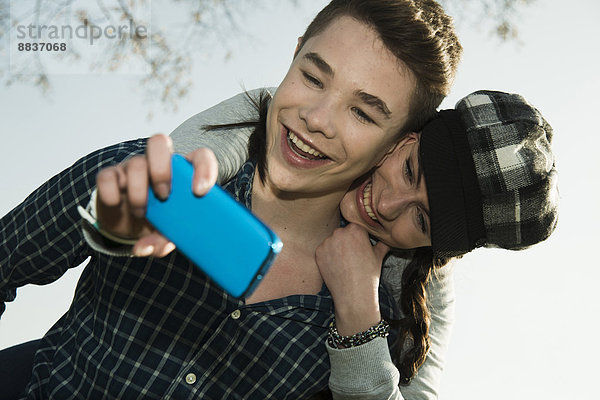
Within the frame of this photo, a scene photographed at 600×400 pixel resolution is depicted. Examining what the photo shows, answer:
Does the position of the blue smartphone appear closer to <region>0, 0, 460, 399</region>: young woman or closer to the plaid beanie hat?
<region>0, 0, 460, 399</region>: young woman

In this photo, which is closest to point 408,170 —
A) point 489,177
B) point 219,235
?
point 489,177

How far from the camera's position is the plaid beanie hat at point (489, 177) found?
150 centimetres

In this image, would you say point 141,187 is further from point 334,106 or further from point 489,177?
point 489,177

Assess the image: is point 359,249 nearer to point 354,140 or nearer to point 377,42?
point 354,140

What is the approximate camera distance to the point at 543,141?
1562 mm

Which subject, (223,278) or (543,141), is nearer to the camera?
(223,278)

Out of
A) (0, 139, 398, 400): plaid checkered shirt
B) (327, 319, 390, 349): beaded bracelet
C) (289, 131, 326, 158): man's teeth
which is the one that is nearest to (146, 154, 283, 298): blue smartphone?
(0, 139, 398, 400): plaid checkered shirt

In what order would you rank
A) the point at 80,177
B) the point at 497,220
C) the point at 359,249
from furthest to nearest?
the point at 359,249, the point at 497,220, the point at 80,177

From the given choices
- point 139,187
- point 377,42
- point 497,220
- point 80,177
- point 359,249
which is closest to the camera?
point 139,187

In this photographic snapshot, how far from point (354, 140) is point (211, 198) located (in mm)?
622

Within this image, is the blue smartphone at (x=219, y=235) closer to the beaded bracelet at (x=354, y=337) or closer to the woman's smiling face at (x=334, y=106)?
the woman's smiling face at (x=334, y=106)

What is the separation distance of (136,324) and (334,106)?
2.07 ft

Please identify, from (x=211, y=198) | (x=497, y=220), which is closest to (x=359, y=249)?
(x=497, y=220)

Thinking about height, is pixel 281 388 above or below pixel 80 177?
below
